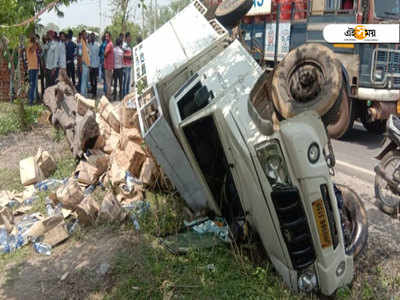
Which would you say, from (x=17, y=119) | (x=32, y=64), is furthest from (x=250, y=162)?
(x=32, y=64)

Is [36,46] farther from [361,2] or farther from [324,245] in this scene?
[324,245]

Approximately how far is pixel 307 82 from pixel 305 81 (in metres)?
0.02

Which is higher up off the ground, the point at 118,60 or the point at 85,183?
the point at 118,60

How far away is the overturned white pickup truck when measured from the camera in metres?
2.97

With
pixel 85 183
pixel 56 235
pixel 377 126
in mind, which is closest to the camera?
pixel 56 235

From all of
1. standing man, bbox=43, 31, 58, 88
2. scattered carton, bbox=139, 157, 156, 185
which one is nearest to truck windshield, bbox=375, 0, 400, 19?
scattered carton, bbox=139, 157, 156, 185

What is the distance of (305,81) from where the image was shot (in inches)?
131

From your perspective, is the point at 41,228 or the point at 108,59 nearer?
the point at 41,228

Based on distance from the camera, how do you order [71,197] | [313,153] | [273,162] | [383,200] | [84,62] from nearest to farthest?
[313,153]
[273,162]
[71,197]
[383,200]
[84,62]

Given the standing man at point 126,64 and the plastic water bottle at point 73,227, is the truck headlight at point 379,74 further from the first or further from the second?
the standing man at point 126,64

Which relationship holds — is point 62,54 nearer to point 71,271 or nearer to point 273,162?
point 71,271

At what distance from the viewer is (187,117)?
383 cm

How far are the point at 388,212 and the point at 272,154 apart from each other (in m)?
2.44

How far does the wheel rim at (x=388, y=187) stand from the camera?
475cm
